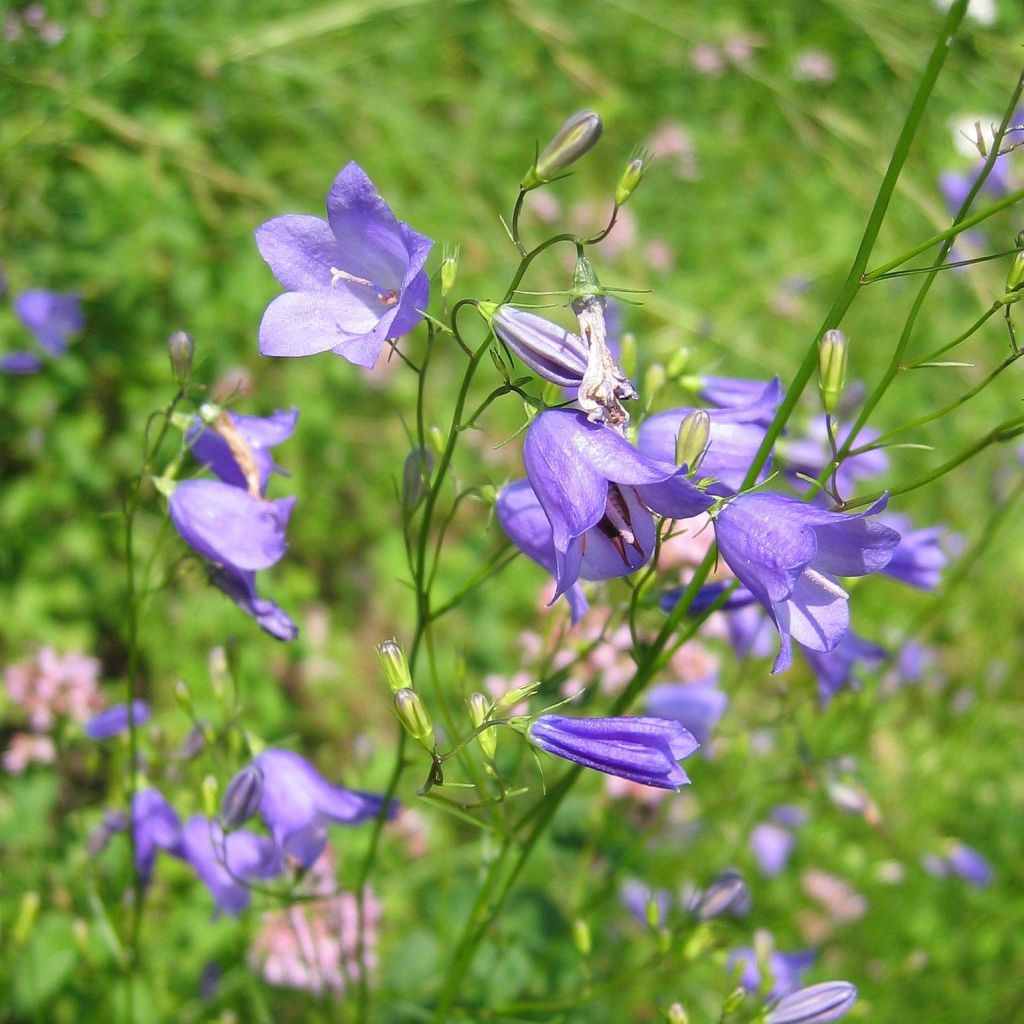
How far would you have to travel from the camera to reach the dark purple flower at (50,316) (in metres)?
3.46

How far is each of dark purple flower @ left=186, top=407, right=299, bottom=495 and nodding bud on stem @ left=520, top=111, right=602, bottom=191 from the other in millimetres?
571

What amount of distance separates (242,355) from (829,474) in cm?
308

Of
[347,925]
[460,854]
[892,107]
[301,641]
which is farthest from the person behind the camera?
[892,107]

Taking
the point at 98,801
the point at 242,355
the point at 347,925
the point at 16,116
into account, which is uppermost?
the point at 16,116

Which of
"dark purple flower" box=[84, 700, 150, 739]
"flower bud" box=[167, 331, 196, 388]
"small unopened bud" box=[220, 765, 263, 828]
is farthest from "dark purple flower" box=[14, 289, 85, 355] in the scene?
"small unopened bud" box=[220, 765, 263, 828]

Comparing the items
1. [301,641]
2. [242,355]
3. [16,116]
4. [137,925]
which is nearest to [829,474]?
[137,925]

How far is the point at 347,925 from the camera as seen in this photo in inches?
101

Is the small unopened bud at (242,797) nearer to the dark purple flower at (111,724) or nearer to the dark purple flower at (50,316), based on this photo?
the dark purple flower at (111,724)

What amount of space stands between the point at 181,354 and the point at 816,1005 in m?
1.40

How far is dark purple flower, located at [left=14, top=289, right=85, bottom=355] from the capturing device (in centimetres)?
346

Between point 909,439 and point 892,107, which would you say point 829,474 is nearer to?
point 909,439

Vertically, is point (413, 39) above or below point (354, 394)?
above

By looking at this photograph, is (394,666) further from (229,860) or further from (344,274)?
(229,860)

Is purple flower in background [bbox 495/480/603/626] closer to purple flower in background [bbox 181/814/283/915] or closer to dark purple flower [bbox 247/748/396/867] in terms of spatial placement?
dark purple flower [bbox 247/748/396/867]
